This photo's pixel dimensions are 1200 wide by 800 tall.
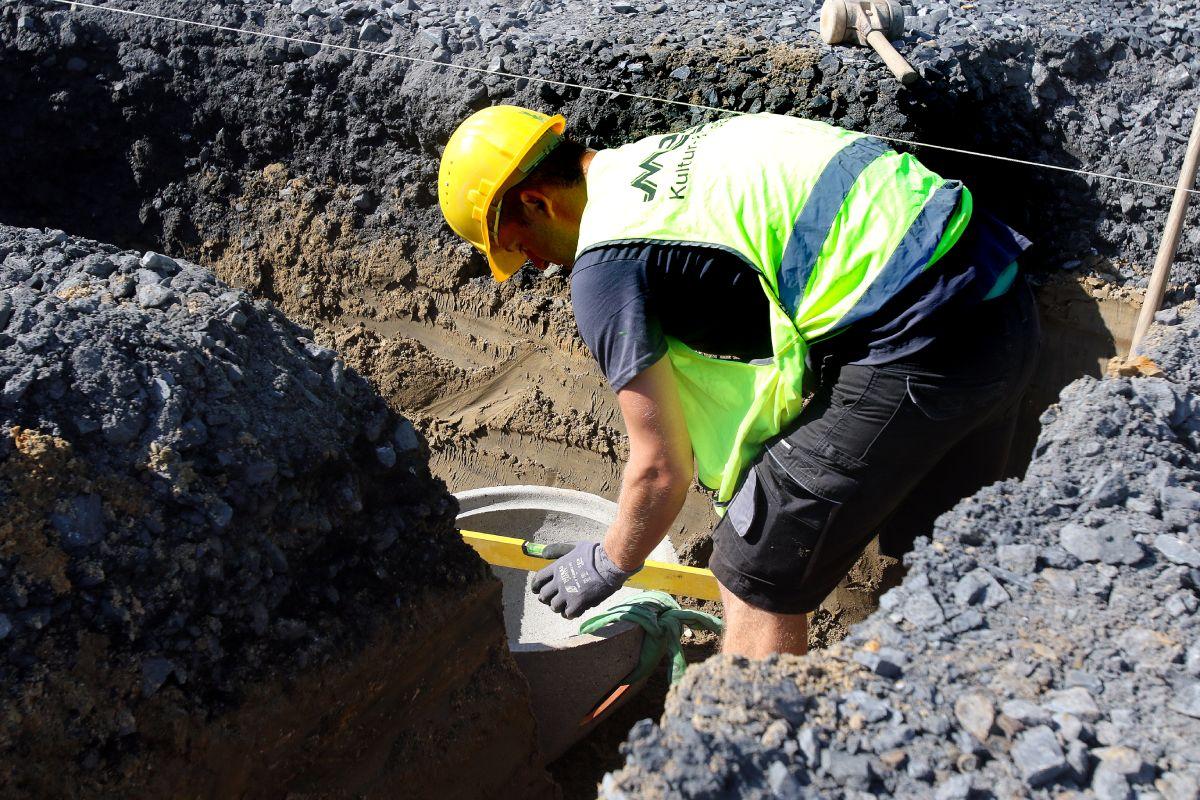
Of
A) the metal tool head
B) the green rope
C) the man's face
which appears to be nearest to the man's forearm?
the green rope

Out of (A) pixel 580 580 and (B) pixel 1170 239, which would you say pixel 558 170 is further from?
(B) pixel 1170 239

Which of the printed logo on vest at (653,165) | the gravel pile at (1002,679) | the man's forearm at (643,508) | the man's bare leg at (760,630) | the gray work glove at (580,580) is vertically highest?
the printed logo on vest at (653,165)

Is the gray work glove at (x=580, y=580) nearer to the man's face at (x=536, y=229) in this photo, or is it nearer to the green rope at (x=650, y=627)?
the green rope at (x=650, y=627)

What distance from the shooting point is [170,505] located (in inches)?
82.5

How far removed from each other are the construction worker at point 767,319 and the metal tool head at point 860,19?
1.87 m

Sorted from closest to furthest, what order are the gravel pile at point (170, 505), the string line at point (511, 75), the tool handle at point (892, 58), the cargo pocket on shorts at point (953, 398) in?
the gravel pile at point (170, 505), the cargo pocket on shorts at point (953, 398), the string line at point (511, 75), the tool handle at point (892, 58)

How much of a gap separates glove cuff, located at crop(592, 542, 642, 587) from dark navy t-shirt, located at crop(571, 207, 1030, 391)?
0.57 meters

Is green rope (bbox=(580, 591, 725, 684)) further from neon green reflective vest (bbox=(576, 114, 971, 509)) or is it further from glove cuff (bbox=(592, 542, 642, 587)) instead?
neon green reflective vest (bbox=(576, 114, 971, 509))

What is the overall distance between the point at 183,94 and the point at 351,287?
125 centimetres

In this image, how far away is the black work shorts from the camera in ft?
7.63

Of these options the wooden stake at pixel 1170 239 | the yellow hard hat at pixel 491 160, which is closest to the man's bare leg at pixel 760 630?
the yellow hard hat at pixel 491 160

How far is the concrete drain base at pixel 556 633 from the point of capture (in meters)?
2.91

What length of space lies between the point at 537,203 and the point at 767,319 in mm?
650

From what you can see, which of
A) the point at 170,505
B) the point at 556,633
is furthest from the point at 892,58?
the point at 170,505
